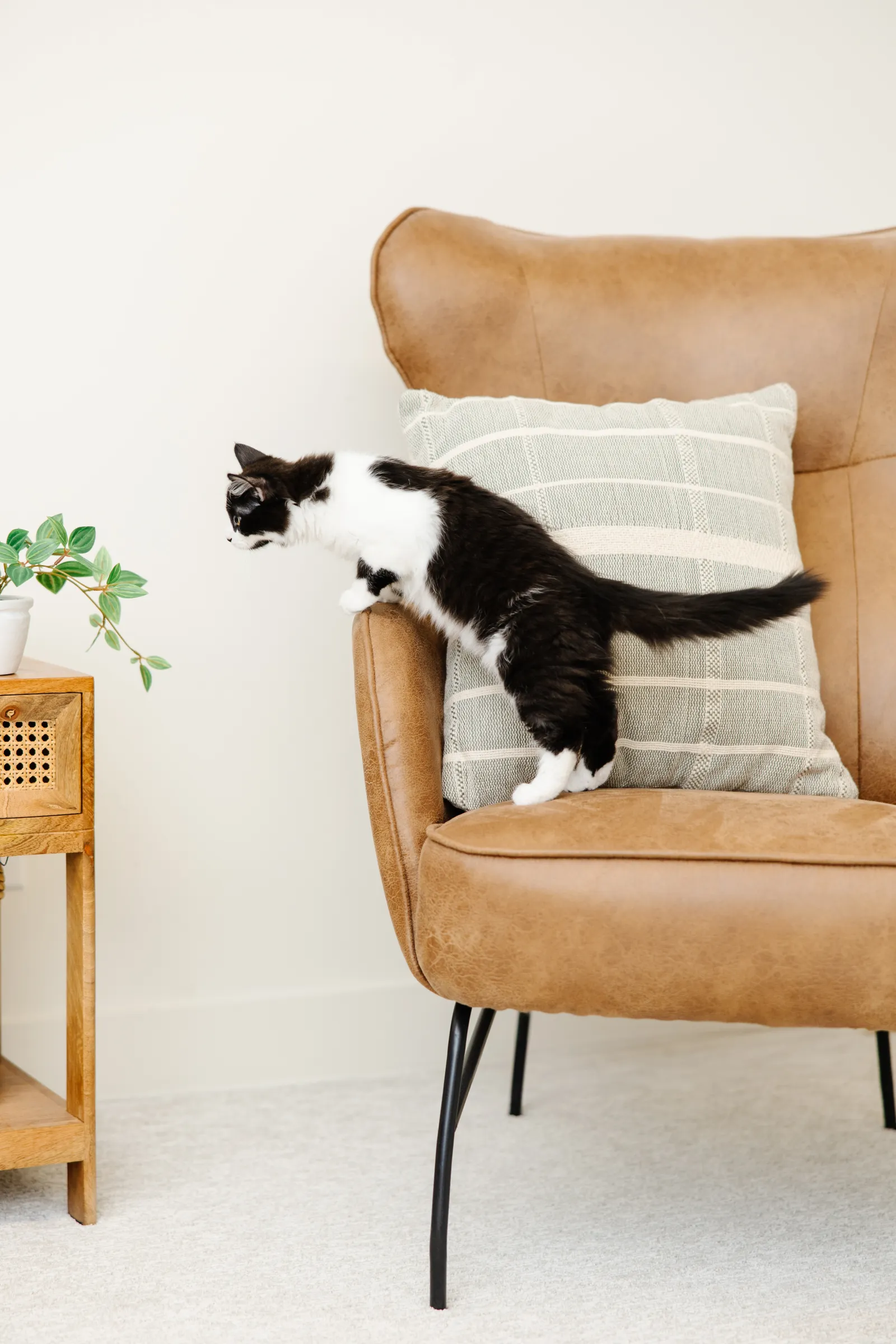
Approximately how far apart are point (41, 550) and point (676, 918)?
2.56ft

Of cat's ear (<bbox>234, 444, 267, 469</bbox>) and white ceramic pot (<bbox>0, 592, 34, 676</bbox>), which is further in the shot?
cat's ear (<bbox>234, 444, 267, 469</bbox>)

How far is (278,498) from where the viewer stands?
1.41 m

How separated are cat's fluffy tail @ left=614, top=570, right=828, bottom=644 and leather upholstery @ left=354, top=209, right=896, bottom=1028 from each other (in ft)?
0.57

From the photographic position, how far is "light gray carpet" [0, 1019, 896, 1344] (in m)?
1.18

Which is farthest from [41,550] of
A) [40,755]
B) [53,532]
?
[40,755]

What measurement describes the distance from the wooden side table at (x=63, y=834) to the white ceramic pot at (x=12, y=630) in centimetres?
2

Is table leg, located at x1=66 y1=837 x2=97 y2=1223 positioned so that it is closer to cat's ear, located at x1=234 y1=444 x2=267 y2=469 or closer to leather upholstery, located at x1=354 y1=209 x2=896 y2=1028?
leather upholstery, located at x1=354 y1=209 x2=896 y2=1028

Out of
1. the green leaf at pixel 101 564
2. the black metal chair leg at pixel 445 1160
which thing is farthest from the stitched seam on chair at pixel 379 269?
the black metal chair leg at pixel 445 1160

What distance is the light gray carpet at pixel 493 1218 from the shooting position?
1.18 m

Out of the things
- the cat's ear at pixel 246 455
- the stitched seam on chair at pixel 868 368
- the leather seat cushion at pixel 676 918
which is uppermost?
the stitched seam on chair at pixel 868 368

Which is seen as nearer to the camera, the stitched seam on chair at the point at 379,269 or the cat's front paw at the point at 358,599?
the cat's front paw at the point at 358,599

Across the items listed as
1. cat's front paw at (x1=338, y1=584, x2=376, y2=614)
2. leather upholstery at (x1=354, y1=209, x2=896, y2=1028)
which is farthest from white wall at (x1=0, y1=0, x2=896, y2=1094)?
cat's front paw at (x1=338, y1=584, x2=376, y2=614)

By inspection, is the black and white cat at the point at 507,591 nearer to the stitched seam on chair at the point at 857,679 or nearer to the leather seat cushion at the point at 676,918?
the leather seat cushion at the point at 676,918

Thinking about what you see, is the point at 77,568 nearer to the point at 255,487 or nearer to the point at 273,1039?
the point at 255,487
